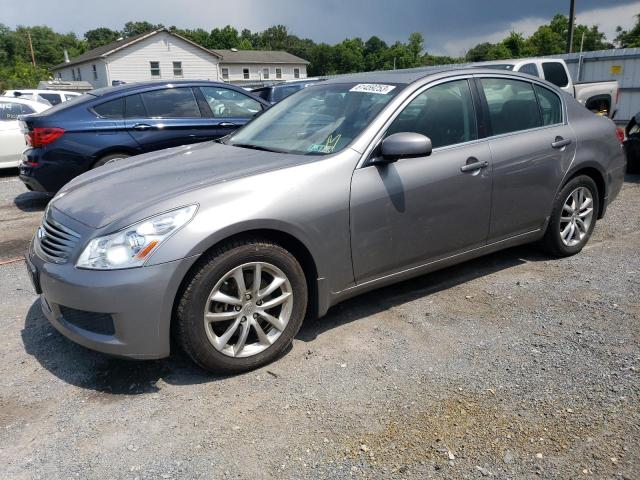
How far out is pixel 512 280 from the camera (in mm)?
4352

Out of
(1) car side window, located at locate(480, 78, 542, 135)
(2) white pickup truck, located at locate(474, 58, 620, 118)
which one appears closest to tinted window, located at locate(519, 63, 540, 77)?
(2) white pickup truck, located at locate(474, 58, 620, 118)

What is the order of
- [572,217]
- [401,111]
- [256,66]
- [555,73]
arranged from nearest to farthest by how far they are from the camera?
[401,111]
[572,217]
[555,73]
[256,66]

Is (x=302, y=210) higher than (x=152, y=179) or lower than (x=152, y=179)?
lower

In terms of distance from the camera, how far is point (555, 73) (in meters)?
11.0

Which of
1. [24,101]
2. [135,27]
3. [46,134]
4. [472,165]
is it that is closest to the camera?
[472,165]

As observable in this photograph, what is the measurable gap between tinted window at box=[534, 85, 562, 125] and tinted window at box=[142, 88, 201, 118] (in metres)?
4.61

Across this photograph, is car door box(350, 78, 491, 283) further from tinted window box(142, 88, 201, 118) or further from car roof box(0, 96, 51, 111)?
car roof box(0, 96, 51, 111)

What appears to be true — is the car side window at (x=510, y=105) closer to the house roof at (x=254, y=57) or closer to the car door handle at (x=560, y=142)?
the car door handle at (x=560, y=142)

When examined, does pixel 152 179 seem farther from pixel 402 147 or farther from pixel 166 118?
pixel 166 118

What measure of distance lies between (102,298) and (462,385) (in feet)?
6.40

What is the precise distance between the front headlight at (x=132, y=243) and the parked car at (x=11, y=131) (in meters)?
7.99

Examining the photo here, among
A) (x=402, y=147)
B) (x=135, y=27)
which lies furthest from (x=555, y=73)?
(x=135, y=27)

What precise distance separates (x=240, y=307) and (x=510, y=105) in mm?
2699

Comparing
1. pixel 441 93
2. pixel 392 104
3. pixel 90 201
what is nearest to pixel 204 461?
pixel 90 201
